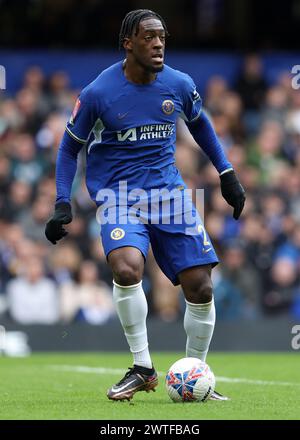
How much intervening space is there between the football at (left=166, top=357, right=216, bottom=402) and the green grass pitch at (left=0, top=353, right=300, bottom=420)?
7 cm

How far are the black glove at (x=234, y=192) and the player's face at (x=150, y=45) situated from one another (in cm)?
99

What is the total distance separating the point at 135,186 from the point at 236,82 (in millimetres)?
10997

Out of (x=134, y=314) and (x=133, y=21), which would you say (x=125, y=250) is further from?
(x=133, y=21)

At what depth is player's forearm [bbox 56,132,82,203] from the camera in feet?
26.7

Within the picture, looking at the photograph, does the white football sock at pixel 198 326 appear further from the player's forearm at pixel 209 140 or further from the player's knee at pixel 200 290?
the player's forearm at pixel 209 140

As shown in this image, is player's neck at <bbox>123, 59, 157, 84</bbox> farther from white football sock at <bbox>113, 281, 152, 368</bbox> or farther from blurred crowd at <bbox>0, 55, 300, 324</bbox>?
blurred crowd at <bbox>0, 55, 300, 324</bbox>

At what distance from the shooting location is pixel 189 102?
8305 millimetres

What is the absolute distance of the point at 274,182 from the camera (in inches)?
671

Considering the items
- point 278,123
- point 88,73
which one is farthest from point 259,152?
point 88,73

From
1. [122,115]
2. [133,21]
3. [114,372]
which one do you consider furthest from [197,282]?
[114,372]

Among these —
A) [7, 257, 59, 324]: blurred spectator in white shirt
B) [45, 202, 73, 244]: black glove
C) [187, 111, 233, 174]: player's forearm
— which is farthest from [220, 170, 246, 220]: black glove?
[7, 257, 59, 324]: blurred spectator in white shirt

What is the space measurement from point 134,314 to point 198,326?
1.79ft
